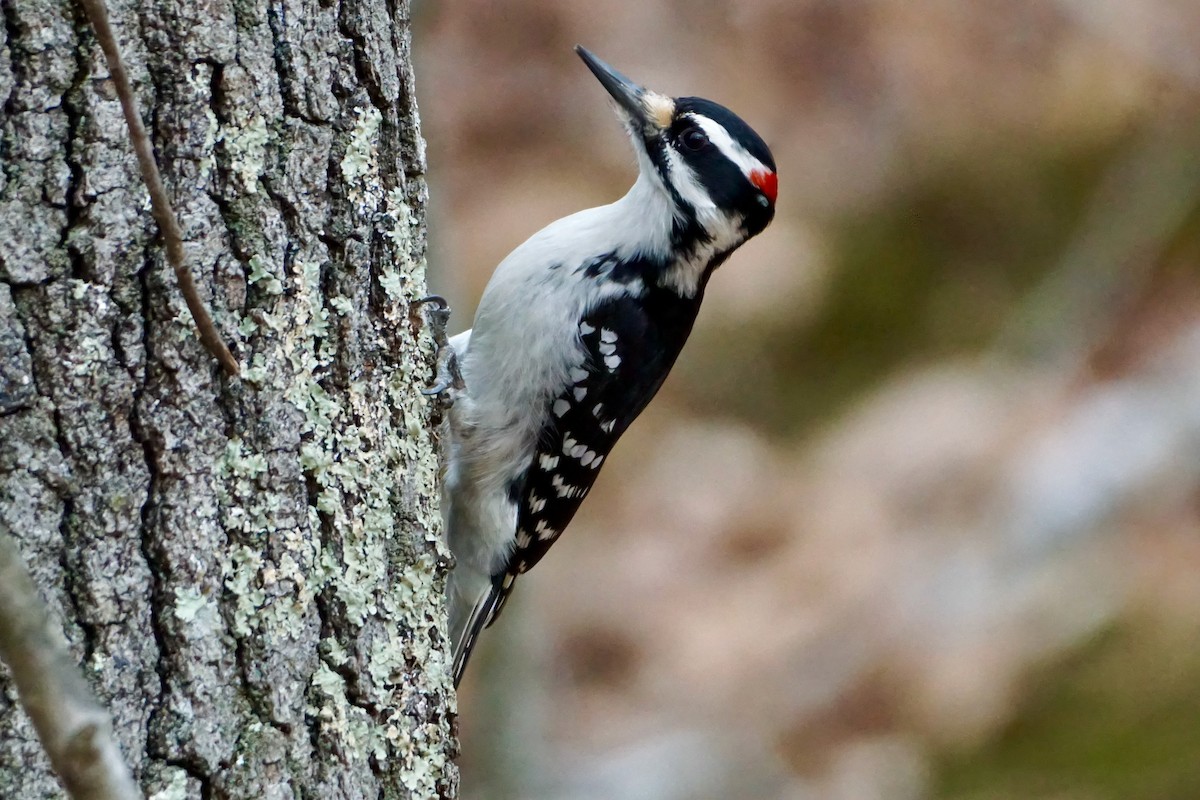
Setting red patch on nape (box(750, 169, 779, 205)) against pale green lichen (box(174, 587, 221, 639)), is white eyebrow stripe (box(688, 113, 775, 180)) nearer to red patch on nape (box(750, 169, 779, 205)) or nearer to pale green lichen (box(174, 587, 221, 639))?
red patch on nape (box(750, 169, 779, 205))

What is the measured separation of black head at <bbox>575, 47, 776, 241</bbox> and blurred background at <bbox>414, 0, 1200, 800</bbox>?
4.92 feet

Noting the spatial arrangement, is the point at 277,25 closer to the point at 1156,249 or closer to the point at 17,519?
the point at 17,519

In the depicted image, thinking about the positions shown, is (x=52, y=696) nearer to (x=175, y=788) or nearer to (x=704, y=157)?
(x=175, y=788)

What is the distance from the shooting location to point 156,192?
155 cm

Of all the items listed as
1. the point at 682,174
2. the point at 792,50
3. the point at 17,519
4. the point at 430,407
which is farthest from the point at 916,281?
the point at 17,519

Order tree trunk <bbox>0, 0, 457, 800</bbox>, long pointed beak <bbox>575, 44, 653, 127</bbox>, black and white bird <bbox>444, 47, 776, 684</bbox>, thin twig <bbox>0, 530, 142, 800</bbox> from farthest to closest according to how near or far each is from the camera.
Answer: long pointed beak <bbox>575, 44, 653, 127</bbox>, black and white bird <bbox>444, 47, 776, 684</bbox>, tree trunk <bbox>0, 0, 457, 800</bbox>, thin twig <bbox>0, 530, 142, 800</bbox>

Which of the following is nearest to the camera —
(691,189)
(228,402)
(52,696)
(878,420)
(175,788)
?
(52,696)

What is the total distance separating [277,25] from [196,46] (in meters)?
0.16

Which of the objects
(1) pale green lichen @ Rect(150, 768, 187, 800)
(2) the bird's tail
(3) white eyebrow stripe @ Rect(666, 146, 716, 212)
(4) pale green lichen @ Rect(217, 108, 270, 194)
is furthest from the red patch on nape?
(1) pale green lichen @ Rect(150, 768, 187, 800)

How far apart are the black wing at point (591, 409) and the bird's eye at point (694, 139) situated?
1.30 ft

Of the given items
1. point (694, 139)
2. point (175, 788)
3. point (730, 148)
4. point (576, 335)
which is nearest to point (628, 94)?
point (694, 139)

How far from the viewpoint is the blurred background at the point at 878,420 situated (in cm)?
547

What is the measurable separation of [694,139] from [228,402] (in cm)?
182

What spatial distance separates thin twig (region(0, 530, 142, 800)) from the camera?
3.58 ft
